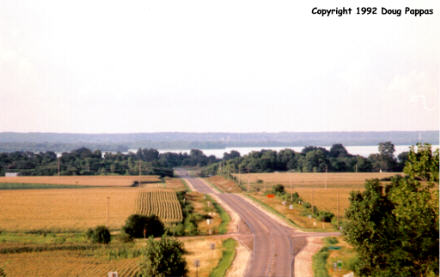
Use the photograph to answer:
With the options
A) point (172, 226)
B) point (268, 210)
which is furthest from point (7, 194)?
point (268, 210)

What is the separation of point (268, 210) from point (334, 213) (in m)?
9.11

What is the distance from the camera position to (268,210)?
209ft

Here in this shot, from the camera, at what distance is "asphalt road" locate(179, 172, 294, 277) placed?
33.1 m

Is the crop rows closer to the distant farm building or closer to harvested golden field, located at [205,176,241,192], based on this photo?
harvested golden field, located at [205,176,241,192]

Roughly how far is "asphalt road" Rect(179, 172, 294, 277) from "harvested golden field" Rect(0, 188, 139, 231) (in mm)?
16542

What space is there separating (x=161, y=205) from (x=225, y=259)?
111ft

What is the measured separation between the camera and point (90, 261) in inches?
1465

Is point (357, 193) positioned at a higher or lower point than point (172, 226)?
higher

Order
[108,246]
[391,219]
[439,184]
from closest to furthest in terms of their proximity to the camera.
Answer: [439,184]
[391,219]
[108,246]

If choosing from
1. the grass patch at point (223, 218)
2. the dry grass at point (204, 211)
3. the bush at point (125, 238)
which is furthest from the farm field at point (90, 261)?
the dry grass at point (204, 211)

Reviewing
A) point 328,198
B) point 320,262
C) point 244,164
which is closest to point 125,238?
point 320,262

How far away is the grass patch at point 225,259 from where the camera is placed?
3363 centimetres

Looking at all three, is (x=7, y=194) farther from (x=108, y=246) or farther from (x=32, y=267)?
(x=32, y=267)

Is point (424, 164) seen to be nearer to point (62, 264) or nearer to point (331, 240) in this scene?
point (331, 240)
